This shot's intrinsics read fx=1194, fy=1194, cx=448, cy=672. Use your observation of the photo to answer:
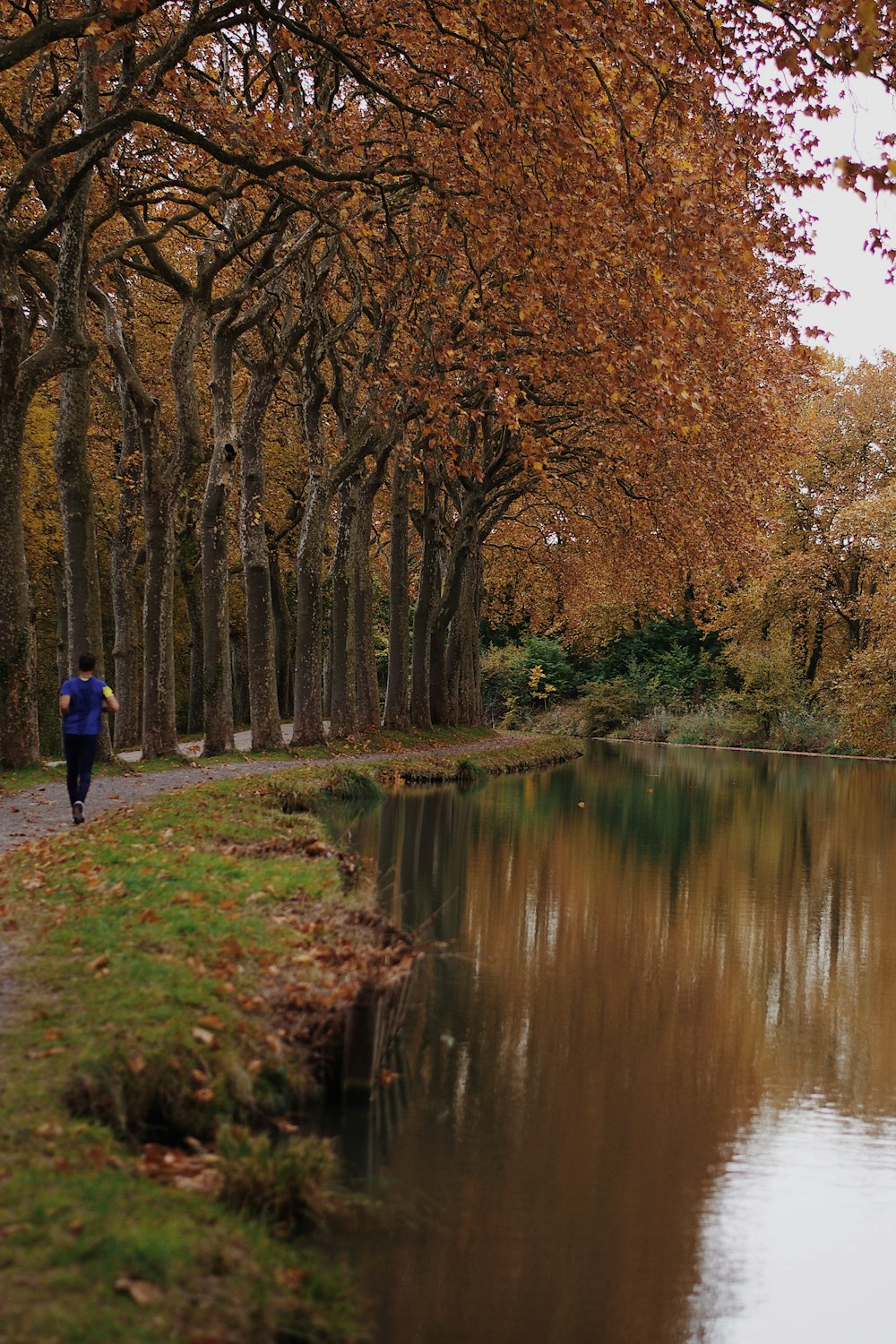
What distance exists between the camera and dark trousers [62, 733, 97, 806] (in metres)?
13.1

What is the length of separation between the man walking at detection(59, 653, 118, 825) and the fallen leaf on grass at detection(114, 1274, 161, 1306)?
9482 millimetres

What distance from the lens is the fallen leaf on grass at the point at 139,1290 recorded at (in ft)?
12.7

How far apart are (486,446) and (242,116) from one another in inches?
649

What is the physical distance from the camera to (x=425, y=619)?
112 feet


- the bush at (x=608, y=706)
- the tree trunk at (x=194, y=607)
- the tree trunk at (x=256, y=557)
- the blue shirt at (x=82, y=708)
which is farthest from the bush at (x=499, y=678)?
the blue shirt at (x=82, y=708)

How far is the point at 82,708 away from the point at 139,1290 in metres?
9.87

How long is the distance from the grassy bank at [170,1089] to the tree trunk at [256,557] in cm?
1275

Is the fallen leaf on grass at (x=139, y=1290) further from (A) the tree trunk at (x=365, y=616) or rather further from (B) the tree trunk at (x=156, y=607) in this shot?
(A) the tree trunk at (x=365, y=616)

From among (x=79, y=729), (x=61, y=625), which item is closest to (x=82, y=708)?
(x=79, y=729)

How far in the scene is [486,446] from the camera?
34031 millimetres

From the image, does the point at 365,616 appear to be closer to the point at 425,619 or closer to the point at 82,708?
the point at 425,619

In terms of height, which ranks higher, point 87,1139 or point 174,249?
point 174,249

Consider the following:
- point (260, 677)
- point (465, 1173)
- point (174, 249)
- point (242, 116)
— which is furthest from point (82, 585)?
point (465, 1173)

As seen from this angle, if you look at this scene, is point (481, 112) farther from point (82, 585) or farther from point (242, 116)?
point (82, 585)
